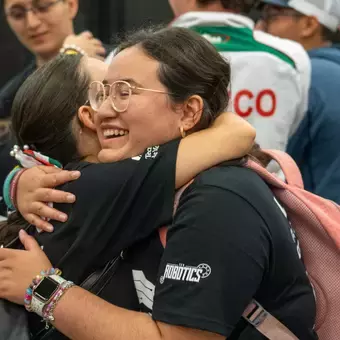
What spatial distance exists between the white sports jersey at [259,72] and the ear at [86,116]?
0.79 m

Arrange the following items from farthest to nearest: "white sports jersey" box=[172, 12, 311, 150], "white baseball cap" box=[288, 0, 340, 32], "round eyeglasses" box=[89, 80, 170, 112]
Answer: "white baseball cap" box=[288, 0, 340, 32]
"white sports jersey" box=[172, 12, 311, 150]
"round eyeglasses" box=[89, 80, 170, 112]

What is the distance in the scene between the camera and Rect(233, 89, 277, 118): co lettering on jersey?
234cm

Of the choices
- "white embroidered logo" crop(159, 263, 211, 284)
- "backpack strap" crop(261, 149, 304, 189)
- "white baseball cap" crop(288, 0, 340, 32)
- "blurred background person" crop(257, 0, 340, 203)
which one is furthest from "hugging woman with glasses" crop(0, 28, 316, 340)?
"white baseball cap" crop(288, 0, 340, 32)

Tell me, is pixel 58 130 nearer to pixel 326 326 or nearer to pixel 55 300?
pixel 55 300

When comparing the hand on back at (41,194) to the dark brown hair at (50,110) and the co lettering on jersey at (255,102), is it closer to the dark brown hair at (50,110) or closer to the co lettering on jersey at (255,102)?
A: the dark brown hair at (50,110)

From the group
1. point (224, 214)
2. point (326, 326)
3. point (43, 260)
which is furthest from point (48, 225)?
point (326, 326)

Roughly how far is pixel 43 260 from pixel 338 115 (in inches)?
57.3

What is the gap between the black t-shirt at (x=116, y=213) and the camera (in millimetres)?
1406

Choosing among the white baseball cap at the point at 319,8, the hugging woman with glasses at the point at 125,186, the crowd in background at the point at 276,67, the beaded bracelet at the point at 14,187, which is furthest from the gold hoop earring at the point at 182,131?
the white baseball cap at the point at 319,8

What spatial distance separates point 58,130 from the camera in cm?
168

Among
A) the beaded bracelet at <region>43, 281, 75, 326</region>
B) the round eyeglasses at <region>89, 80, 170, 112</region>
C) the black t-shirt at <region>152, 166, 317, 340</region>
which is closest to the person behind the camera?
the black t-shirt at <region>152, 166, 317, 340</region>

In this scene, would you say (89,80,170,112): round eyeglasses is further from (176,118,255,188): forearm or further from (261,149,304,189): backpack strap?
(261,149,304,189): backpack strap

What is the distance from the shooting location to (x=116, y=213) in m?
1.41

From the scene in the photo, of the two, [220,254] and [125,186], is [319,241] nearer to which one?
[220,254]
